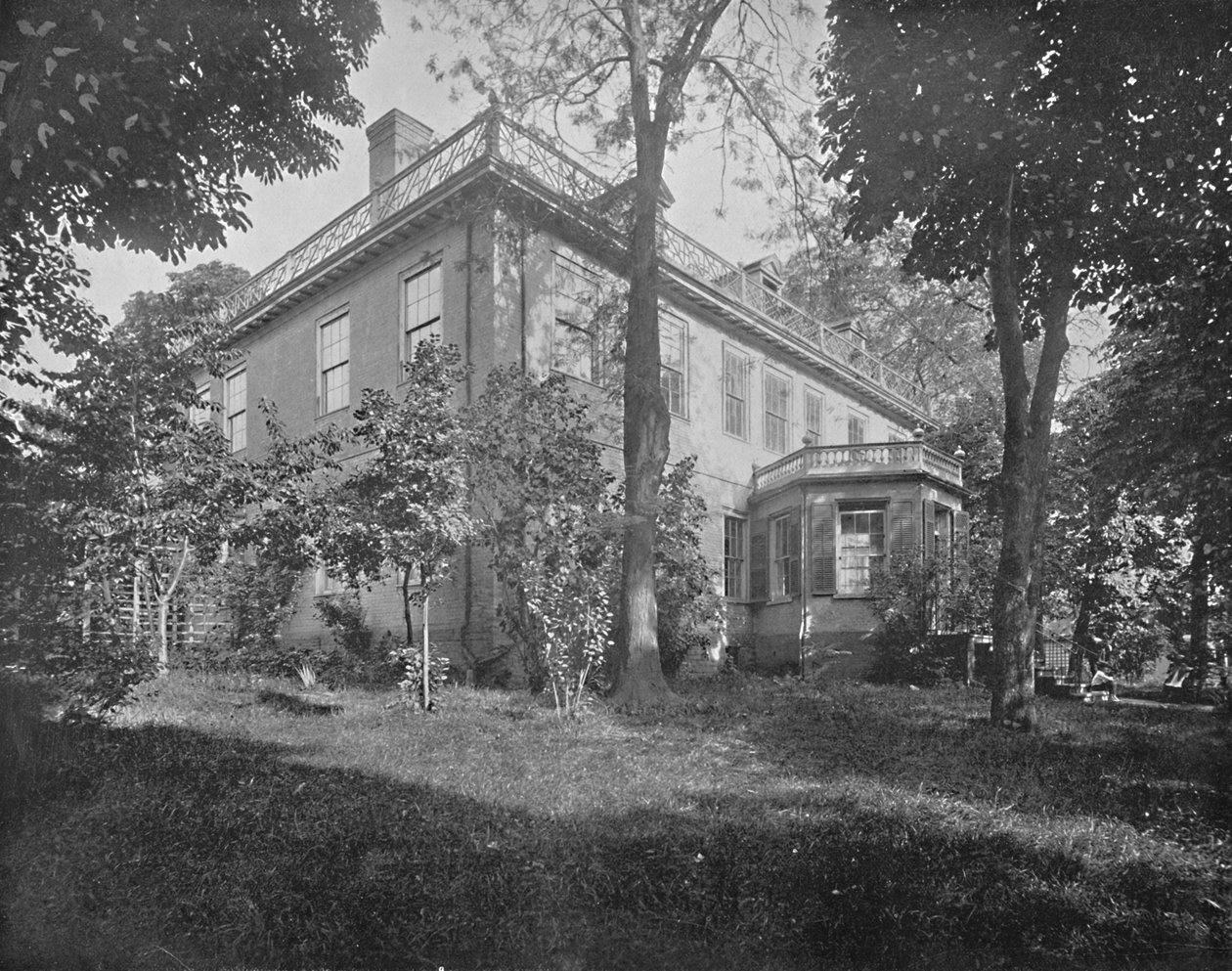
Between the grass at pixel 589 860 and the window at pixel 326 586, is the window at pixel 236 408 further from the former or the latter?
the grass at pixel 589 860

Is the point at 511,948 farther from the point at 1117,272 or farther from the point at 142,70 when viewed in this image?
the point at 1117,272

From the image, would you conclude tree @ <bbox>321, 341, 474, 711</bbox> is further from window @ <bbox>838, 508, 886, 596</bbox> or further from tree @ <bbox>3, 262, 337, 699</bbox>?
window @ <bbox>838, 508, 886, 596</bbox>

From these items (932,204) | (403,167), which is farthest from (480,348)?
(932,204)

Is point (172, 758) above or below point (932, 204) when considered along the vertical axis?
below

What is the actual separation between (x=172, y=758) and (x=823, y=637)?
14.0 meters

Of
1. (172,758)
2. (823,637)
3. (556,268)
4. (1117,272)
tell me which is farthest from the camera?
(823,637)

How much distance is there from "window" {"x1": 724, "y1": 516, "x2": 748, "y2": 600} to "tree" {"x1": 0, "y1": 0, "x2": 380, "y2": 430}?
15.0m

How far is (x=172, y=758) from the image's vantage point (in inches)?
264

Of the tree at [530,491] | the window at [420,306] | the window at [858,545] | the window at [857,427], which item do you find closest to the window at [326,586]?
the window at [420,306]

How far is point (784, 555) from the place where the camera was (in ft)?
65.3

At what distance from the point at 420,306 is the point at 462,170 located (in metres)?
2.62

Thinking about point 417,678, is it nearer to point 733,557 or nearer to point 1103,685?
point 1103,685

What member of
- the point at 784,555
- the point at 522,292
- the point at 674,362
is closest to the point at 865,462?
the point at 784,555

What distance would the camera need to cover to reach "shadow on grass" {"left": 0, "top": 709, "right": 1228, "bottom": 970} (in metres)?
4.02
